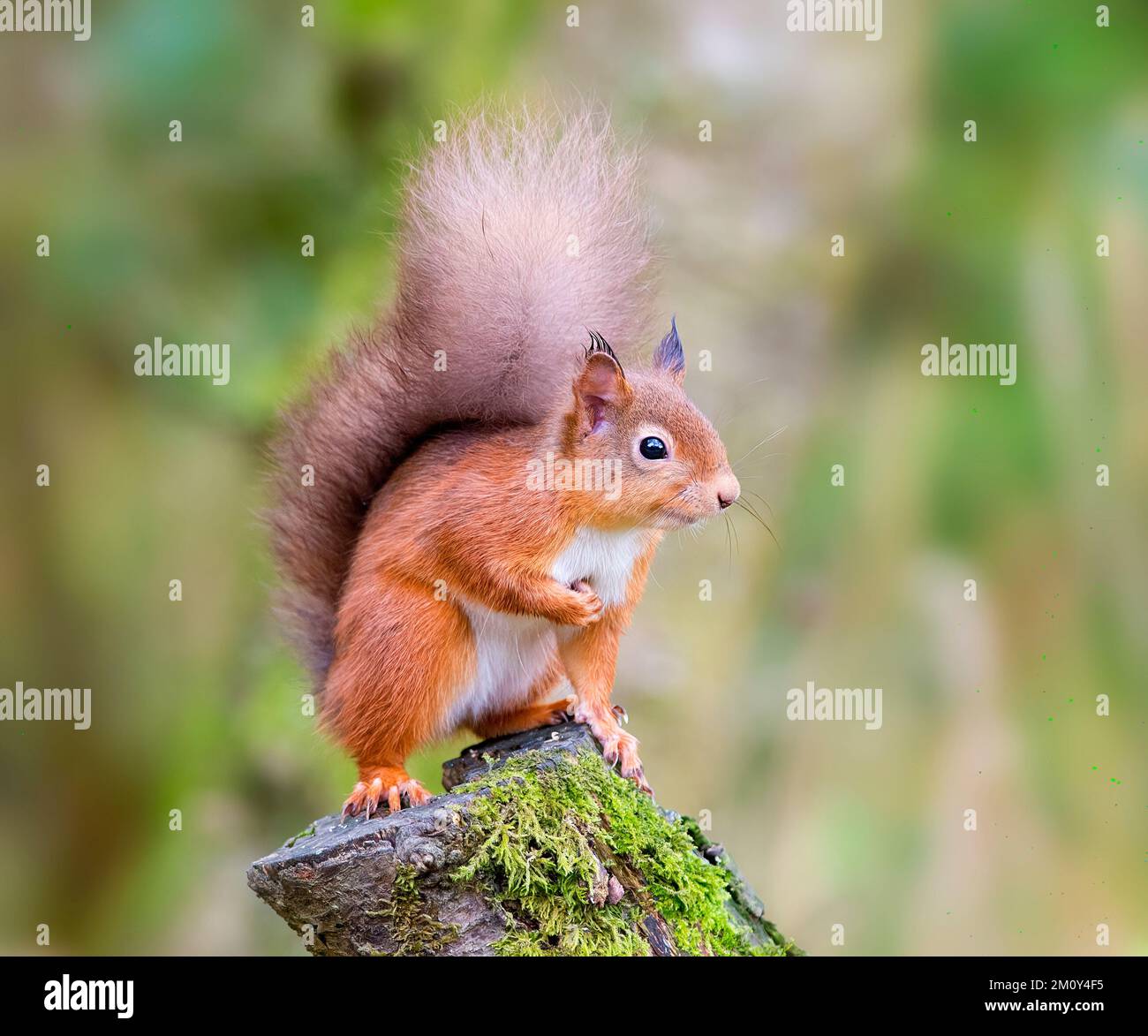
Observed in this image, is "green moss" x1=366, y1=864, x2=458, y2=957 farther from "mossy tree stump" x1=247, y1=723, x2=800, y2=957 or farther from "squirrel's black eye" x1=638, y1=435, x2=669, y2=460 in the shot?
"squirrel's black eye" x1=638, y1=435, x2=669, y2=460

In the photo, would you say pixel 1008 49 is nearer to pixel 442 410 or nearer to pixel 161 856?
pixel 442 410

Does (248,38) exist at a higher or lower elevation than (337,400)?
higher

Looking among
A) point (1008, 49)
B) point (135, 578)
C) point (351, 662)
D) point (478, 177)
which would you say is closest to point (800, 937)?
point (351, 662)

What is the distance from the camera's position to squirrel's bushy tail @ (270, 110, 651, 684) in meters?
2.48

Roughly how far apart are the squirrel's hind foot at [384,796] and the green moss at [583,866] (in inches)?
6.9

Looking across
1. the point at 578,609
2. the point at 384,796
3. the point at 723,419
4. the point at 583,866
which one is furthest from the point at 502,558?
the point at 723,419

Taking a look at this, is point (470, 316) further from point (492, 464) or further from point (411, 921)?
point (411, 921)

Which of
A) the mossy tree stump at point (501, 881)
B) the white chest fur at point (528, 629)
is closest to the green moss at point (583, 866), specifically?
the mossy tree stump at point (501, 881)

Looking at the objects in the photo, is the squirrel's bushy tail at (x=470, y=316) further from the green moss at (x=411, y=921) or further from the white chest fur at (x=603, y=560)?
the green moss at (x=411, y=921)

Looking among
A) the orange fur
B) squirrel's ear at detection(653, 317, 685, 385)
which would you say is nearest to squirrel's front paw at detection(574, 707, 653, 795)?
the orange fur

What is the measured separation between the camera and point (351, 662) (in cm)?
242

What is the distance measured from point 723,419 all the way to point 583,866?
5.93ft

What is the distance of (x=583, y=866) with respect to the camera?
202cm

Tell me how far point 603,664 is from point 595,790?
376 mm
